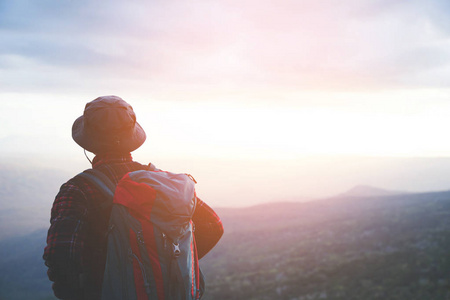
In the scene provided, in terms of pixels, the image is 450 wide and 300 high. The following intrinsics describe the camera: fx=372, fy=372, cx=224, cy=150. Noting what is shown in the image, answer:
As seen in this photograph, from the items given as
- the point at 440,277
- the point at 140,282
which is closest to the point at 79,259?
the point at 140,282

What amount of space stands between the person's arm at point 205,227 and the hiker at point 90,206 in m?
0.03

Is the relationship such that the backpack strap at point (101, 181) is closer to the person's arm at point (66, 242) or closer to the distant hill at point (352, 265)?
the person's arm at point (66, 242)

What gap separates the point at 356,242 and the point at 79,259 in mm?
43670

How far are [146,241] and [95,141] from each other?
108cm

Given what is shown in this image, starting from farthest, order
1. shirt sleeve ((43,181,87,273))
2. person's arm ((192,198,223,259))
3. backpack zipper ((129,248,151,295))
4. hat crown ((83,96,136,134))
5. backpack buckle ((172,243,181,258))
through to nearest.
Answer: person's arm ((192,198,223,259)) < hat crown ((83,96,136,134)) < backpack buckle ((172,243,181,258)) < backpack zipper ((129,248,151,295)) < shirt sleeve ((43,181,87,273))

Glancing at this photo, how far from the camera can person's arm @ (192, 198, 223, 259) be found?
156 inches

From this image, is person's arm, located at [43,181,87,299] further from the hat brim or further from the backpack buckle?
the backpack buckle

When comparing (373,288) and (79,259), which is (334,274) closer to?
(373,288)

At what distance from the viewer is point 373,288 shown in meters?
22.4

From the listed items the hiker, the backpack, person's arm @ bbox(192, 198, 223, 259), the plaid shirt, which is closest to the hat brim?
the hiker

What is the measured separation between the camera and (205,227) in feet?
13.1

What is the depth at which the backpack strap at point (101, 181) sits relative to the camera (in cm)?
322

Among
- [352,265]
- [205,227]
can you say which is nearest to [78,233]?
[205,227]

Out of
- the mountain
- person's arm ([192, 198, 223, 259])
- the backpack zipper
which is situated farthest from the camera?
the mountain
